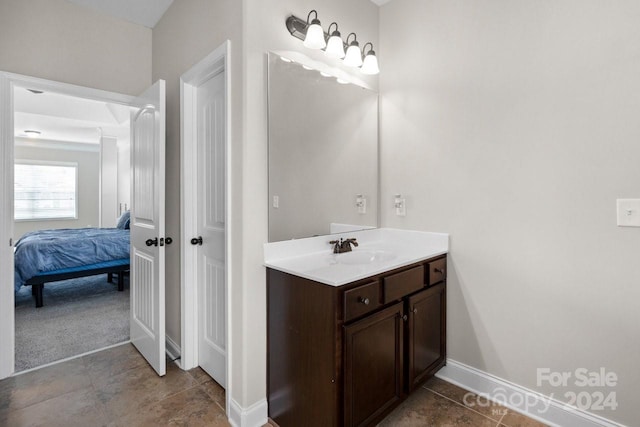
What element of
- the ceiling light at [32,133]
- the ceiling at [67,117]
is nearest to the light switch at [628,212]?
the ceiling at [67,117]

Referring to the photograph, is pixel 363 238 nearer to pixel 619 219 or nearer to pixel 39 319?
pixel 619 219

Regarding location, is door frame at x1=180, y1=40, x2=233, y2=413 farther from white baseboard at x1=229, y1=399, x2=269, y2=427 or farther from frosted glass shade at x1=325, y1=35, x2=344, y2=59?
frosted glass shade at x1=325, y1=35, x2=344, y2=59

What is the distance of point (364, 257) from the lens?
2.03 meters

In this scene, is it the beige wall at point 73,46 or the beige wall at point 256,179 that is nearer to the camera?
the beige wall at point 256,179

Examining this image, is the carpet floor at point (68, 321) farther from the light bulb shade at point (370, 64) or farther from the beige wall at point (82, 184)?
the beige wall at point (82, 184)

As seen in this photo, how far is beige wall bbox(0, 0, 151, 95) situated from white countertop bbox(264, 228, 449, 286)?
2025mm

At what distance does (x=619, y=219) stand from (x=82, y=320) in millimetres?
4309

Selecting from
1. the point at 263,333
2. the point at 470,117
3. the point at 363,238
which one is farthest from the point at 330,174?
the point at 263,333

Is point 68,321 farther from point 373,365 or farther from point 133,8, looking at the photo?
point 373,365

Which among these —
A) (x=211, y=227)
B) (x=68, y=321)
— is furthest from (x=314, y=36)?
(x=68, y=321)

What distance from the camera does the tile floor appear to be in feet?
5.77

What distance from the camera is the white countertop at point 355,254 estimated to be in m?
1.53

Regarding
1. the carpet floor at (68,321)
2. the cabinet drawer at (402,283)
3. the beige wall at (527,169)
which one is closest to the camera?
the beige wall at (527,169)

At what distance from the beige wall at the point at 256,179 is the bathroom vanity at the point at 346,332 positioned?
0.07 m
